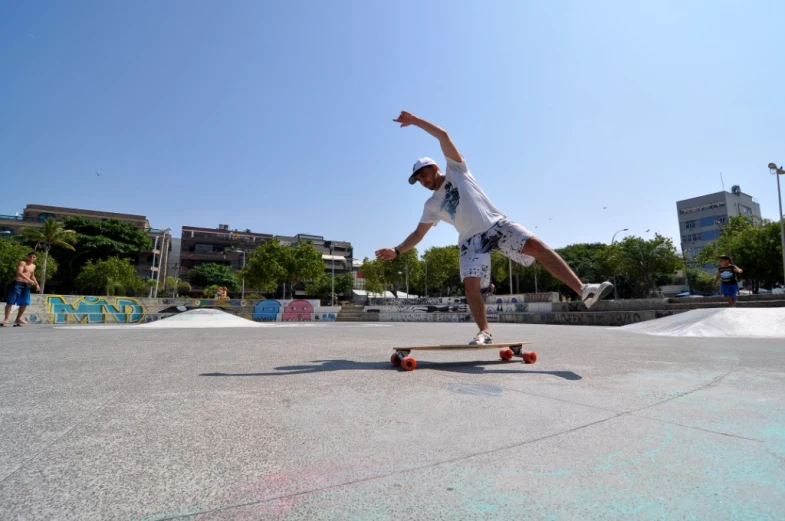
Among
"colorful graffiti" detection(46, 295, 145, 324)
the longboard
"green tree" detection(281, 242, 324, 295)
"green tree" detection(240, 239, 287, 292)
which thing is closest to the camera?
the longboard

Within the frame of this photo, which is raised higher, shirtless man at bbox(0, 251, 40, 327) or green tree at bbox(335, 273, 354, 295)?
green tree at bbox(335, 273, 354, 295)

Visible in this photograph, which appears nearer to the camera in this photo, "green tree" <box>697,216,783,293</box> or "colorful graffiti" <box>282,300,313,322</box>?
"green tree" <box>697,216,783,293</box>

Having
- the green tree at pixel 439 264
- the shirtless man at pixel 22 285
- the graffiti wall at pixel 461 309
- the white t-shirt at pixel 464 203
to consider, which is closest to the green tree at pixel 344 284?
the green tree at pixel 439 264

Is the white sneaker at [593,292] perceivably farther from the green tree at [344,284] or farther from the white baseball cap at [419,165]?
the green tree at [344,284]

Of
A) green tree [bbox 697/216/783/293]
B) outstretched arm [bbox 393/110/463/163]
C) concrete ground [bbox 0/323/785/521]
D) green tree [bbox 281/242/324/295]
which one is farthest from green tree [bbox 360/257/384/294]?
concrete ground [bbox 0/323/785/521]

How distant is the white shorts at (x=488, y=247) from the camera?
150 inches

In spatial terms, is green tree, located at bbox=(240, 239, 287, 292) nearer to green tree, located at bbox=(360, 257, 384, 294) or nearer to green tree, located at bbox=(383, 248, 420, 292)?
green tree, located at bbox=(360, 257, 384, 294)

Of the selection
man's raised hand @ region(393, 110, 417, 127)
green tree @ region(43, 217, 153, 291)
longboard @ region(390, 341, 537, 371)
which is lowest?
longboard @ region(390, 341, 537, 371)

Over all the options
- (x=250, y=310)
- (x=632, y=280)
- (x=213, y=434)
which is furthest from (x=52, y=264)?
(x=632, y=280)

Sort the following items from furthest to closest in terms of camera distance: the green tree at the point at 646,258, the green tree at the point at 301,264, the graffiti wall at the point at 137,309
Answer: the green tree at the point at 301,264, the green tree at the point at 646,258, the graffiti wall at the point at 137,309

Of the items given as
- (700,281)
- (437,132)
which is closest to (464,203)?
(437,132)

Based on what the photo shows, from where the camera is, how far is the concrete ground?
1.00 metres

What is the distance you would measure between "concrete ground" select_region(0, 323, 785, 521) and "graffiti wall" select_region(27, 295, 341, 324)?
24344mm

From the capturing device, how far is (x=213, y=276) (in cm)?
7250
